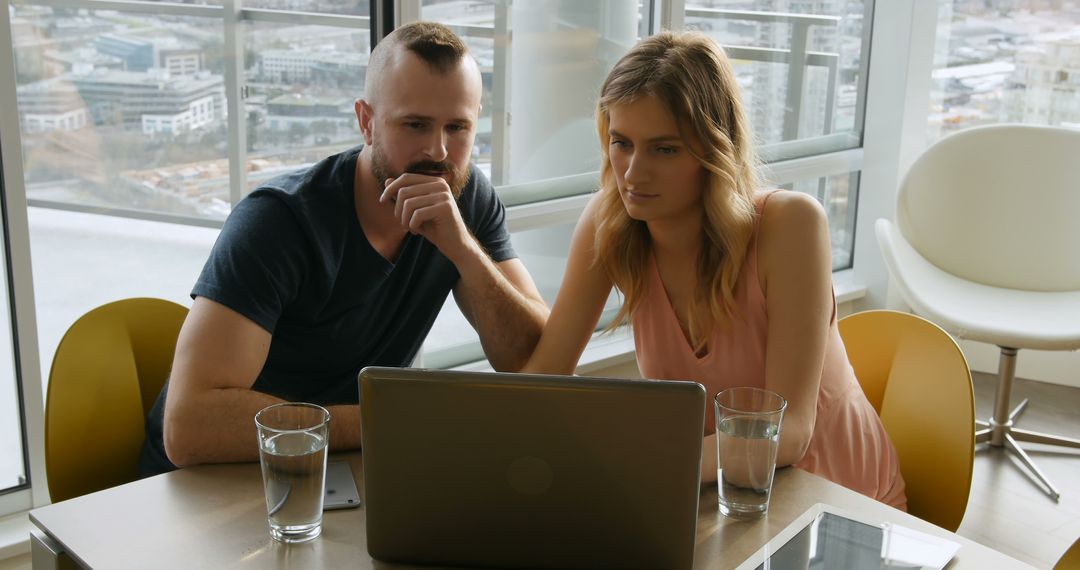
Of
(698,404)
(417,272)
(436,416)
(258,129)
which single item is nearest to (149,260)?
(258,129)

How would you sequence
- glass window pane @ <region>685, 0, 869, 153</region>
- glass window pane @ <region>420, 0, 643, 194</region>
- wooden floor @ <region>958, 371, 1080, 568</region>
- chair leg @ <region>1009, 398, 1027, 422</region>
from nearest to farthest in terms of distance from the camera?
wooden floor @ <region>958, 371, 1080, 568</region> → glass window pane @ <region>420, 0, 643, 194</region> → chair leg @ <region>1009, 398, 1027, 422</region> → glass window pane @ <region>685, 0, 869, 153</region>

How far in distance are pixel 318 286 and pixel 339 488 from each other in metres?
0.51

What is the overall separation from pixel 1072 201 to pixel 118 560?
3262 mm

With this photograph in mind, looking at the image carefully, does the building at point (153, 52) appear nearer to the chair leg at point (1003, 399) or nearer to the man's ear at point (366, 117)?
the man's ear at point (366, 117)

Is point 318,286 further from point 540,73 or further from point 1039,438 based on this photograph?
point 1039,438

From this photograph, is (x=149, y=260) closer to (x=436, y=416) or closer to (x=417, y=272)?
(x=417, y=272)

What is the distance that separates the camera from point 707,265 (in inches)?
68.9

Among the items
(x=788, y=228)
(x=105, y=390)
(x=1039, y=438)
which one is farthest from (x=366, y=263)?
(x=1039, y=438)

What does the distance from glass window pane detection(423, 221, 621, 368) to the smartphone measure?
1483mm

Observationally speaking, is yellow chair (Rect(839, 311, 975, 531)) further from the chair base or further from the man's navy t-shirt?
the chair base

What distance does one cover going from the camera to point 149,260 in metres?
2.48

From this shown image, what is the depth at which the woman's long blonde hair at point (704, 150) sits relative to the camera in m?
1.67

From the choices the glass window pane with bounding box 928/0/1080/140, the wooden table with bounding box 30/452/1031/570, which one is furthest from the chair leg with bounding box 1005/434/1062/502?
the wooden table with bounding box 30/452/1031/570

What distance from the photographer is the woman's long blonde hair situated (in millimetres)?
1666
